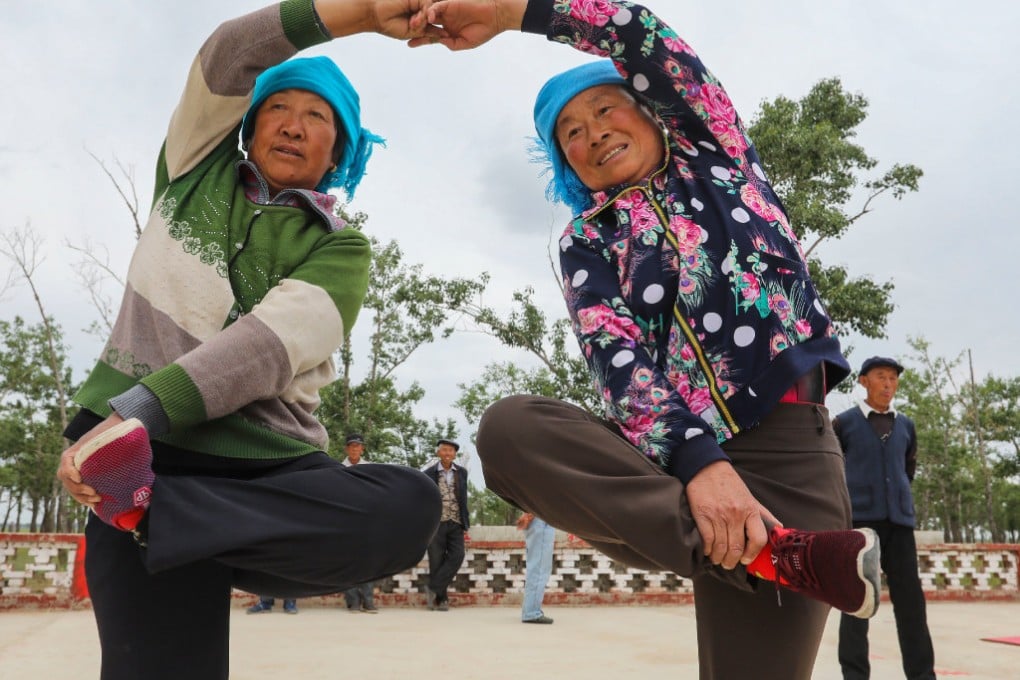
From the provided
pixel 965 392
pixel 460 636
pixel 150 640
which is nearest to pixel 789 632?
pixel 150 640

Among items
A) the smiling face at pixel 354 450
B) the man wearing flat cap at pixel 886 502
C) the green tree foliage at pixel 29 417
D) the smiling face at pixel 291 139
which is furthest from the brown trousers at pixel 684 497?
the green tree foliage at pixel 29 417

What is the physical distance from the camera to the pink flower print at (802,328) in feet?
6.23

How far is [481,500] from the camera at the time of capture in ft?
115

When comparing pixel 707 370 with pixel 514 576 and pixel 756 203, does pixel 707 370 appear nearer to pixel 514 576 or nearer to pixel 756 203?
pixel 756 203

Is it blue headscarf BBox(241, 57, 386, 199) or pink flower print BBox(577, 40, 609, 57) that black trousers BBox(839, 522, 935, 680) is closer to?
pink flower print BBox(577, 40, 609, 57)

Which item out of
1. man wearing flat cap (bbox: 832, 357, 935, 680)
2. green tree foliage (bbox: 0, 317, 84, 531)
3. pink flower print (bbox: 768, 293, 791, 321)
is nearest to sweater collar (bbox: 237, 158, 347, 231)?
pink flower print (bbox: 768, 293, 791, 321)

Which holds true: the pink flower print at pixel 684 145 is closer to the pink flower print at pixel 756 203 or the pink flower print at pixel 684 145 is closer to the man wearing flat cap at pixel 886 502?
the pink flower print at pixel 756 203

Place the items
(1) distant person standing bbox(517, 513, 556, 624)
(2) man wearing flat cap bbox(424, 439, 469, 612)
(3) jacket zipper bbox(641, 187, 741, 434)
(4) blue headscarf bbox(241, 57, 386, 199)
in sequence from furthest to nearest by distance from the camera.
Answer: (2) man wearing flat cap bbox(424, 439, 469, 612)
(1) distant person standing bbox(517, 513, 556, 624)
(4) blue headscarf bbox(241, 57, 386, 199)
(3) jacket zipper bbox(641, 187, 741, 434)

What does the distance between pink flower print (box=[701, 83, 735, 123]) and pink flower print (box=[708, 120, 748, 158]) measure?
2 cm

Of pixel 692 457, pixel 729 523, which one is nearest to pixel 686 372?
pixel 692 457

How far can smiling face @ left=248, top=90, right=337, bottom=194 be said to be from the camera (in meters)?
2.12

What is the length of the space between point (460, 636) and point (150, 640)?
18.5 feet

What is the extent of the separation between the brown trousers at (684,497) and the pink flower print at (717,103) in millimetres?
744

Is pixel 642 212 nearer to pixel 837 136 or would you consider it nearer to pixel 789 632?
pixel 789 632
